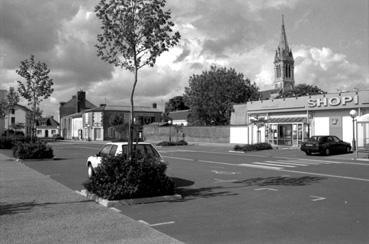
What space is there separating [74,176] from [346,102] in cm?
2608

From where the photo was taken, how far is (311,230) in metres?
6.98

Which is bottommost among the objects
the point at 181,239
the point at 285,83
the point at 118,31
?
the point at 181,239

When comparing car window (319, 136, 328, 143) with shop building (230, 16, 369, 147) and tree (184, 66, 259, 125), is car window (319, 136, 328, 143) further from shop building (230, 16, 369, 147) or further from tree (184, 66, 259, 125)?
tree (184, 66, 259, 125)

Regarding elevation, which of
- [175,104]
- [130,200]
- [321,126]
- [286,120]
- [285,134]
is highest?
[175,104]

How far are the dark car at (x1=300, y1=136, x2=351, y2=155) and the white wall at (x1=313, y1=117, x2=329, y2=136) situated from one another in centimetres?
603

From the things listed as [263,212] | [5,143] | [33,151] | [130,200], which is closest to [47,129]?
[5,143]

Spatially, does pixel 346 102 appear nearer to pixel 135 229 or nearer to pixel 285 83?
pixel 135 229

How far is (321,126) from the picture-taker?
36.6 meters

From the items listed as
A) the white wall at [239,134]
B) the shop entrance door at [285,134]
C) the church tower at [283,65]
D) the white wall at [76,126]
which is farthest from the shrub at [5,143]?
the church tower at [283,65]

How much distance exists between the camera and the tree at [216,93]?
196 ft

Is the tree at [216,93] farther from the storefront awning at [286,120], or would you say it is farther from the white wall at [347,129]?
the white wall at [347,129]

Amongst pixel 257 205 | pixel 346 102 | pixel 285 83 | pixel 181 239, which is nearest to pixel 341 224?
pixel 257 205

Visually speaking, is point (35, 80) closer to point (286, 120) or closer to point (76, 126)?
point (286, 120)

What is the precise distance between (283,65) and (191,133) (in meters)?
91.5
